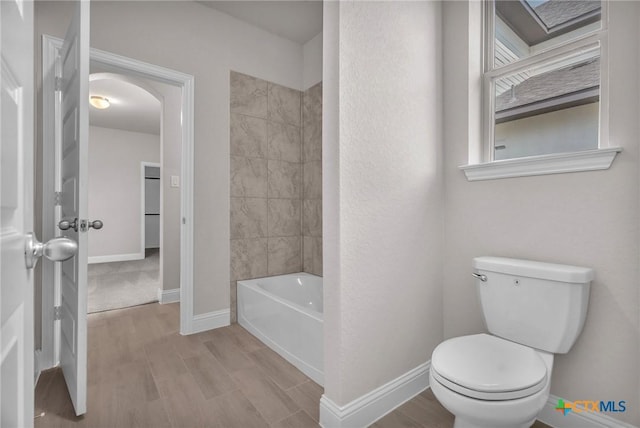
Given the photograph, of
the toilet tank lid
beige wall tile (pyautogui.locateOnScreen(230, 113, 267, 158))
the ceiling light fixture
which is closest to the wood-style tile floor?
the toilet tank lid

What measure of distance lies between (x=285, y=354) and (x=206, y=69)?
87.6 inches

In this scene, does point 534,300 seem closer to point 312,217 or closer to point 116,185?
point 312,217

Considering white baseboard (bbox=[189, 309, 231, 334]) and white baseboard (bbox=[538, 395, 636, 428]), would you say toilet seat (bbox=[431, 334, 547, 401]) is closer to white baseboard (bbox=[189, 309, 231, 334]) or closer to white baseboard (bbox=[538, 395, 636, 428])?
white baseboard (bbox=[538, 395, 636, 428])

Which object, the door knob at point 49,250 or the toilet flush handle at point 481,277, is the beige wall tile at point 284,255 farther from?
the door knob at point 49,250

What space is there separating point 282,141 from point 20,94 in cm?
241

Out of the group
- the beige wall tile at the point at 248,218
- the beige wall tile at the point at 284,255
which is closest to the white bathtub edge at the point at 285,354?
the beige wall tile at the point at 284,255

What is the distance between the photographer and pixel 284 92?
291 centimetres

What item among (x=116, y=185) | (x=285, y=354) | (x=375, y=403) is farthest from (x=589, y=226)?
(x=116, y=185)

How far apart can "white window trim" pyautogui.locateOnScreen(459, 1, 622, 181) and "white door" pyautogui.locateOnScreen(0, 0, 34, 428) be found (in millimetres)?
1699

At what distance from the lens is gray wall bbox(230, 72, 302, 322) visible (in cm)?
264

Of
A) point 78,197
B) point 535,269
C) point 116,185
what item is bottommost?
point 535,269

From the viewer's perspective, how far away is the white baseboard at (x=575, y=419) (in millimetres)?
1258

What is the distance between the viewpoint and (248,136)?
2.68 meters

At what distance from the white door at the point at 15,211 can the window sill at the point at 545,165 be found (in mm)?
1712
